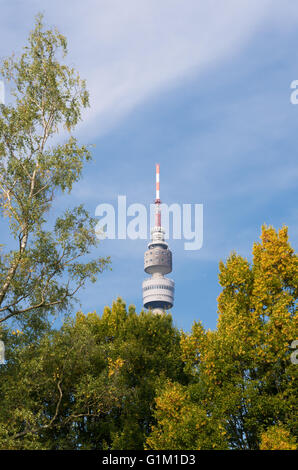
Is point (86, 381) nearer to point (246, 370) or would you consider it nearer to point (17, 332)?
point (17, 332)

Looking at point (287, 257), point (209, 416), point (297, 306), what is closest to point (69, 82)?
point (287, 257)

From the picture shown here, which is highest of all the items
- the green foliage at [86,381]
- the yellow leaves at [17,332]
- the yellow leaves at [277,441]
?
the yellow leaves at [17,332]

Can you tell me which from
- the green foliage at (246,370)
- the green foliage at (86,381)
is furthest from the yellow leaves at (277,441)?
the green foliage at (86,381)

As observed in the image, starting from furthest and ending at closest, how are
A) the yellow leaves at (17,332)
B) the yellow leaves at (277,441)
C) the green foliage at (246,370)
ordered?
the yellow leaves at (17,332), the green foliage at (246,370), the yellow leaves at (277,441)

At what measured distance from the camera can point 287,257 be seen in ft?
98.1

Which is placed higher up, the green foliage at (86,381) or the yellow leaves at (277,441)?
the green foliage at (86,381)

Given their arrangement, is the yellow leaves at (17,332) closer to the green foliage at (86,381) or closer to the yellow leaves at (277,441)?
the green foliage at (86,381)

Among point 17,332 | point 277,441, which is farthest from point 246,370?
point 17,332

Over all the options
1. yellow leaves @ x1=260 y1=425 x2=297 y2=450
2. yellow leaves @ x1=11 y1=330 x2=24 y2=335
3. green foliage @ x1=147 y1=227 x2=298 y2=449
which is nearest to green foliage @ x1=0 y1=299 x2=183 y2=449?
yellow leaves @ x1=11 y1=330 x2=24 y2=335

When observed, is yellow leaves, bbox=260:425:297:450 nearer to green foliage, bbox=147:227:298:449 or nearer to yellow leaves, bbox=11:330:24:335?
green foliage, bbox=147:227:298:449

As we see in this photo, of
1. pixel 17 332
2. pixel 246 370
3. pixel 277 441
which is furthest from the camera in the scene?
pixel 246 370

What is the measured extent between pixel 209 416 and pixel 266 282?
25.1ft

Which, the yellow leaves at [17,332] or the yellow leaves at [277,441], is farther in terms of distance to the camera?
the yellow leaves at [17,332]
